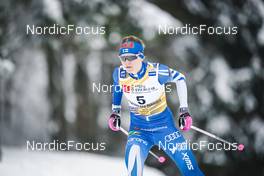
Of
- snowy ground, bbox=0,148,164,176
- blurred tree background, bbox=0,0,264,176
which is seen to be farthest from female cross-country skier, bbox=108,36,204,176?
blurred tree background, bbox=0,0,264,176

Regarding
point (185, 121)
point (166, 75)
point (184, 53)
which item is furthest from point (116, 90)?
point (184, 53)

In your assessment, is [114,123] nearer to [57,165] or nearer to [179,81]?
[179,81]

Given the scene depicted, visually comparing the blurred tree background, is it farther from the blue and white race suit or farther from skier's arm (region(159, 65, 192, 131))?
skier's arm (region(159, 65, 192, 131))

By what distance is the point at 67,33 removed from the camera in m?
7.59

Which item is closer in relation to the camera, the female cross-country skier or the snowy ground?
the female cross-country skier

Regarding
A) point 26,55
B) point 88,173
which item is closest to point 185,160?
point 88,173

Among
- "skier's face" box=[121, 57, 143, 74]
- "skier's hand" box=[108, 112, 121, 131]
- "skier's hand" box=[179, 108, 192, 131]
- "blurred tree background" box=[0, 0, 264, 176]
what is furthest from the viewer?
"blurred tree background" box=[0, 0, 264, 176]

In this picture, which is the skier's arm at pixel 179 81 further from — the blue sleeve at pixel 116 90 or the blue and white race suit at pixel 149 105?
the blue sleeve at pixel 116 90

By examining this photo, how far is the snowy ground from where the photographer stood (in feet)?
17.6

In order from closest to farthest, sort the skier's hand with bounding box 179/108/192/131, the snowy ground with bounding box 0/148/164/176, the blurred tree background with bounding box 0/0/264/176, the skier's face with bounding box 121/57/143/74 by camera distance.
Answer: the skier's hand with bounding box 179/108/192/131 → the skier's face with bounding box 121/57/143/74 → the snowy ground with bounding box 0/148/164/176 → the blurred tree background with bounding box 0/0/264/176

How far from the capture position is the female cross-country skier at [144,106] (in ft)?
14.1

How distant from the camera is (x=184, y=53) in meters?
8.50

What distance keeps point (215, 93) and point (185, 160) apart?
151 inches

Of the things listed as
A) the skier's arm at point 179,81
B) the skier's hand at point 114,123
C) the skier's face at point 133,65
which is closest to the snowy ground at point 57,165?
the skier's hand at point 114,123
